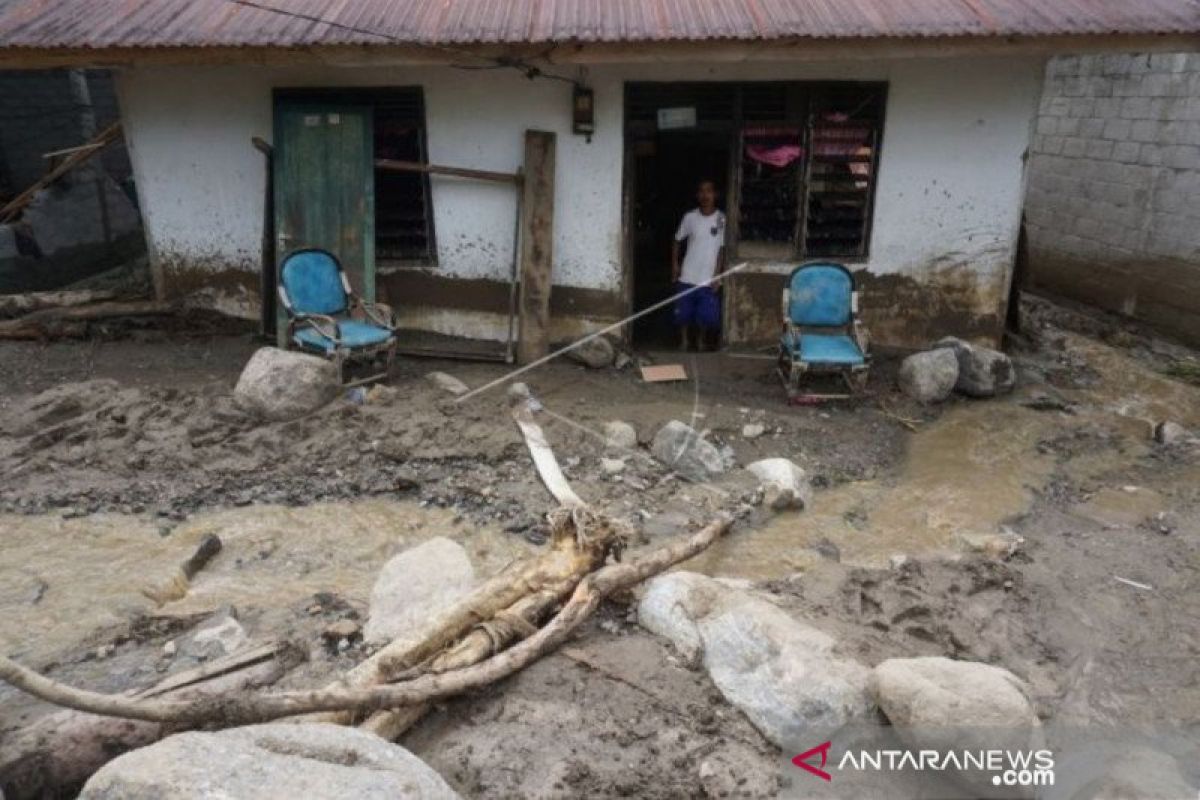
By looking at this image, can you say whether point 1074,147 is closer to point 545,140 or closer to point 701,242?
point 701,242

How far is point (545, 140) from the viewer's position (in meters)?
8.07

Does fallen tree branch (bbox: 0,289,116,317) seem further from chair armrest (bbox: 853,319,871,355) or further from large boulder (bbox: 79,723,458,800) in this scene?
chair armrest (bbox: 853,319,871,355)

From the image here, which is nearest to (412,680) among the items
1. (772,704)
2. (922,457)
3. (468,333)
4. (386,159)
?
(772,704)

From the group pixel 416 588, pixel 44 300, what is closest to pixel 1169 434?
pixel 416 588

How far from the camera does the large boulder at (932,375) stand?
7.78 m

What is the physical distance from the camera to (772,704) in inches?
147

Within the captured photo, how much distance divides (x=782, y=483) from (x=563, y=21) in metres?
4.25

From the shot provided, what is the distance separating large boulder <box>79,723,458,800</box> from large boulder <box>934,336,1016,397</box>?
6559 mm

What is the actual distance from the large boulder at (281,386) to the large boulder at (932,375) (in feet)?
17.4

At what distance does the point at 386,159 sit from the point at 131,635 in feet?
17.9

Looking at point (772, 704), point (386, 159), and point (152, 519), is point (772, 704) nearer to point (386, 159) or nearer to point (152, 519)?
point (152, 519)

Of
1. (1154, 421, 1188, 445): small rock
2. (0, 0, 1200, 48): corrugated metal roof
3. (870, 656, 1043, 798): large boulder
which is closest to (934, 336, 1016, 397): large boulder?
(1154, 421, 1188, 445): small rock

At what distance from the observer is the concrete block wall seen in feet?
30.6

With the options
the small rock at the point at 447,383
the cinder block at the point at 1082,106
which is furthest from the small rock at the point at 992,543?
the cinder block at the point at 1082,106
